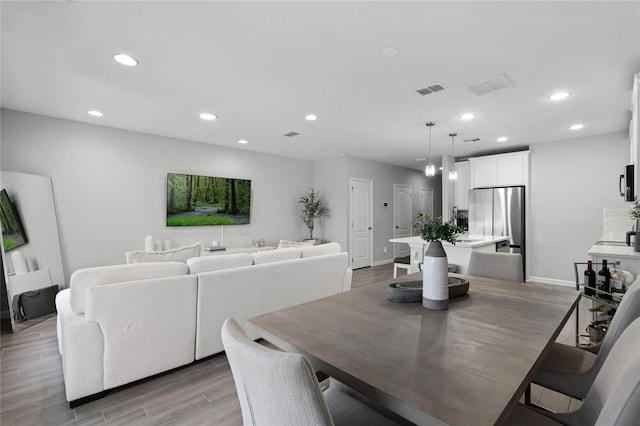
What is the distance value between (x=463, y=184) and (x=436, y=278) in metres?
5.75

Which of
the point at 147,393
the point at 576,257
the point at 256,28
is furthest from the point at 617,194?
the point at 147,393

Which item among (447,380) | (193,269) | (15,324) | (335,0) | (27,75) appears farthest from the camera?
(15,324)

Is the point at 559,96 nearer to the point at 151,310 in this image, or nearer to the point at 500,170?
the point at 500,170

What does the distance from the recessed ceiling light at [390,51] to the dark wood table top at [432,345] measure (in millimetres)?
1894

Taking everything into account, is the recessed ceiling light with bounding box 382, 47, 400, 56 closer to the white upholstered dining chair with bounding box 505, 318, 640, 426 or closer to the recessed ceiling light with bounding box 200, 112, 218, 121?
the white upholstered dining chair with bounding box 505, 318, 640, 426

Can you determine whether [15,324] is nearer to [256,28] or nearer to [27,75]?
[27,75]

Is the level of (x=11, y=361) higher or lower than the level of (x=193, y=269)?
lower

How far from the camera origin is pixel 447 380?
83 cm

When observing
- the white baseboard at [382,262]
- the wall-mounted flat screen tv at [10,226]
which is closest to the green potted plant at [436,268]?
the wall-mounted flat screen tv at [10,226]

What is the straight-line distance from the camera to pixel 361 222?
7.08 metres

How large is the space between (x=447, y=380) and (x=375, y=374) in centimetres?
20

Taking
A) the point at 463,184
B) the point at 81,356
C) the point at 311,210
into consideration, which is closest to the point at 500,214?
the point at 463,184

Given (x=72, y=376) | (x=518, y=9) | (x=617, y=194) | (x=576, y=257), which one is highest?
(x=518, y=9)

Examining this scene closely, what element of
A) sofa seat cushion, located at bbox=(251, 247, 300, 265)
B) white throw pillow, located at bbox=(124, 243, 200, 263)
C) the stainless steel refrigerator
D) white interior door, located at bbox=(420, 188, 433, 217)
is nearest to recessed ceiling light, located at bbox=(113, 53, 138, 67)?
white throw pillow, located at bbox=(124, 243, 200, 263)
